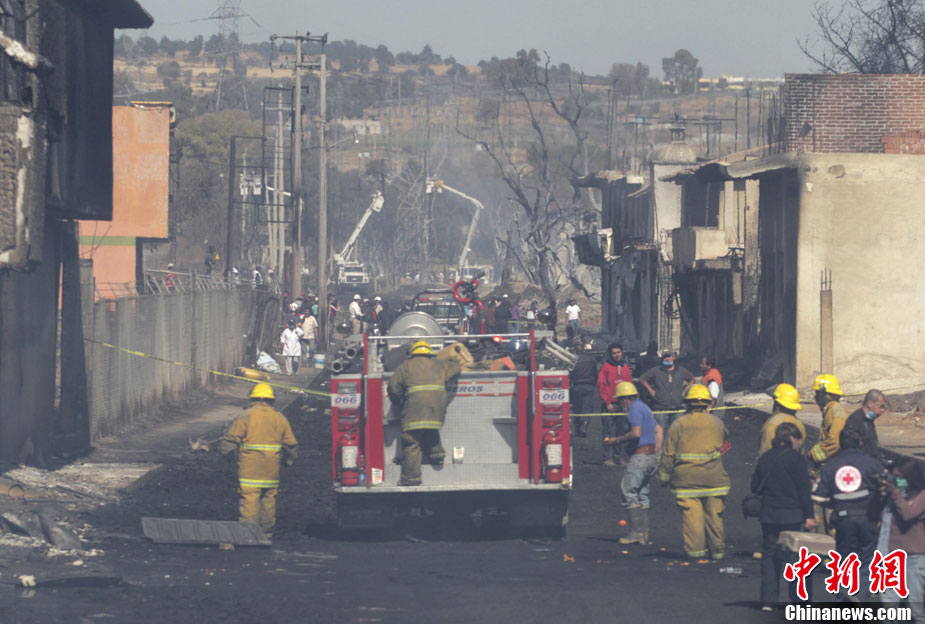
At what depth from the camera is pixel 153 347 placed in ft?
76.4

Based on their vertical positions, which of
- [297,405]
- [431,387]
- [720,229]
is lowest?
[297,405]

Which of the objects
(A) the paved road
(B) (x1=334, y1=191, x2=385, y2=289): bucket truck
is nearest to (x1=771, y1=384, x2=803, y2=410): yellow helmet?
(A) the paved road

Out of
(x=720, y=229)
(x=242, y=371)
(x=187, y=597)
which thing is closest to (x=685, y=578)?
(x=187, y=597)

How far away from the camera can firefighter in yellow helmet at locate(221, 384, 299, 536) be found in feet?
39.3

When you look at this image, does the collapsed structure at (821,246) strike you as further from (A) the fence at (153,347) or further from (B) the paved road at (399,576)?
(B) the paved road at (399,576)

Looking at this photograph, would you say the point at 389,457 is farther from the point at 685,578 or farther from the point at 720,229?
the point at 720,229

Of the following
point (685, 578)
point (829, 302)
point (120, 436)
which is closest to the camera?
point (685, 578)

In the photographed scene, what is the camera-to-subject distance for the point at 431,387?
474 inches

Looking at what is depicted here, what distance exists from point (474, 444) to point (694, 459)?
7.94 feet

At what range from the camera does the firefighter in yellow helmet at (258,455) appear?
12.0 meters

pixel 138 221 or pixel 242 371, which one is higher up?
pixel 138 221

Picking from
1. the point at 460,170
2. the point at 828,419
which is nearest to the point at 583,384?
Answer: the point at 828,419

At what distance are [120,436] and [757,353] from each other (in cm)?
1502

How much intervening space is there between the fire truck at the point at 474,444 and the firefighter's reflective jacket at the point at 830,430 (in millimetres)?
2384
